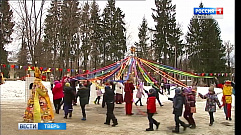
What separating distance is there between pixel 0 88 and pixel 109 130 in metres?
15.2

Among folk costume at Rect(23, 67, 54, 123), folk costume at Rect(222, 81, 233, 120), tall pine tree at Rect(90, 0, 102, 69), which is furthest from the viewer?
tall pine tree at Rect(90, 0, 102, 69)

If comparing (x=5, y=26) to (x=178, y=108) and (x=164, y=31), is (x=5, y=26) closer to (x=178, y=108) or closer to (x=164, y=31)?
(x=164, y=31)

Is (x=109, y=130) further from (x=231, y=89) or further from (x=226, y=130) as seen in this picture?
(x=231, y=89)

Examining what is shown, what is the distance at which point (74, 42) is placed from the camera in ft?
100

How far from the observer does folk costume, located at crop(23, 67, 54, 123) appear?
8109 millimetres

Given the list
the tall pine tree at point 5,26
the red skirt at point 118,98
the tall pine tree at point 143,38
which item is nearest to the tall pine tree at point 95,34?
the tall pine tree at point 143,38

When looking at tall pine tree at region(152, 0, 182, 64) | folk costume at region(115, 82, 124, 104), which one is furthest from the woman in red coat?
tall pine tree at region(152, 0, 182, 64)

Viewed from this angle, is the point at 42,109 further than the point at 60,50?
No

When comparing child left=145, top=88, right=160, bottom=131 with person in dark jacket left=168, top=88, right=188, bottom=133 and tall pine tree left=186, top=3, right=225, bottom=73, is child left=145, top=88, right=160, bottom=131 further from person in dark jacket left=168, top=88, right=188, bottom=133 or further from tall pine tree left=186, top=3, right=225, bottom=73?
tall pine tree left=186, top=3, right=225, bottom=73

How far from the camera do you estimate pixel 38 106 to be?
812 centimetres

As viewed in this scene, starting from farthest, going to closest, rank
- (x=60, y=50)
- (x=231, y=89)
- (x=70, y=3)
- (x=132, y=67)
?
(x=60, y=50) → (x=70, y=3) → (x=132, y=67) → (x=231, y=89)

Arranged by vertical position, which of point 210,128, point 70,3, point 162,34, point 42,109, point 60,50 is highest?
point 70,3
